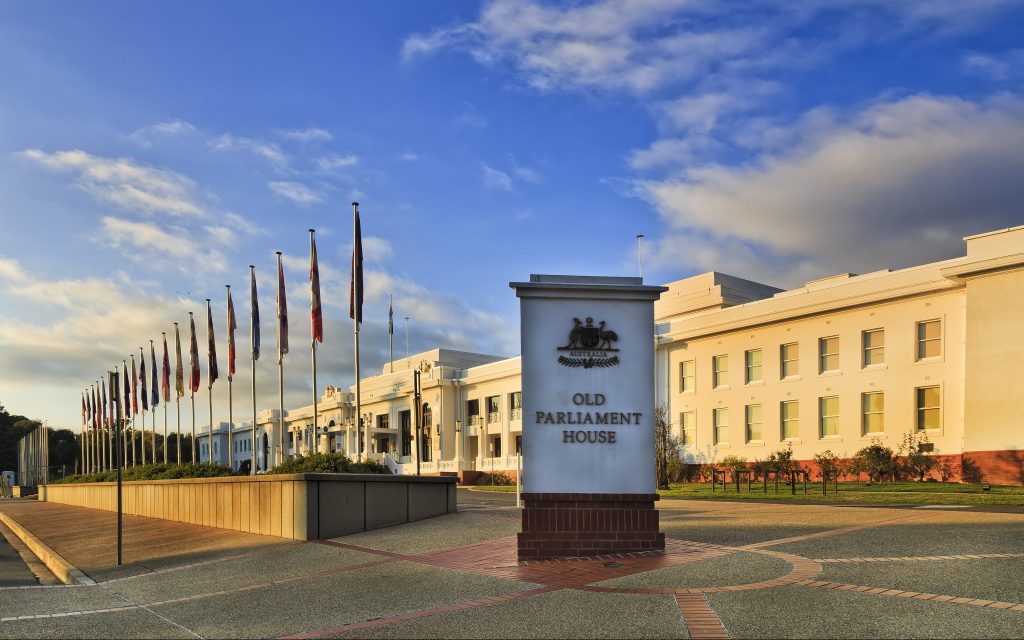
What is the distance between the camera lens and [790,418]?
4650 cm

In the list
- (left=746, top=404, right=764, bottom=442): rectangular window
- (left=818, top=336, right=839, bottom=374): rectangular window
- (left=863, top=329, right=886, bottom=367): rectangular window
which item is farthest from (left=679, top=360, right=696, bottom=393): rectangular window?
(left=863, top=329, right=886, bottom=367): rectangular window

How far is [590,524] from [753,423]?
37661 millimetres

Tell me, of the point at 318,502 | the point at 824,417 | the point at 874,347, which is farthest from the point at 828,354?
the point at 318,502

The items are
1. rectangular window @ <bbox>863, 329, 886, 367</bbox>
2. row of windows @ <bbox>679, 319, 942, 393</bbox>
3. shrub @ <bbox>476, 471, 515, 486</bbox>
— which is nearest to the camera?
row of windows @ <bbox>679, 319, 942, 393</bbox>

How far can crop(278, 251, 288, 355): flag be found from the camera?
113ft

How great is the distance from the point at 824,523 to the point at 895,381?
92.2ft

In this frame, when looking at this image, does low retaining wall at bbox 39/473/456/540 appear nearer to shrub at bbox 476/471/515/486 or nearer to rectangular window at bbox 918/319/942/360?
rectangular window at bbox 918/319/942/360

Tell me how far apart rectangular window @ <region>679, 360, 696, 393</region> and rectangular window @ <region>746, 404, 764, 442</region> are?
14.5 feet

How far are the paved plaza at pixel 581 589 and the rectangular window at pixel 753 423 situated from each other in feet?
103

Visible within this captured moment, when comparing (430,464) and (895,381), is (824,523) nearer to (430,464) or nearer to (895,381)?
(895,381)

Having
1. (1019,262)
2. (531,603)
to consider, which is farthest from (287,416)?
(531,603)

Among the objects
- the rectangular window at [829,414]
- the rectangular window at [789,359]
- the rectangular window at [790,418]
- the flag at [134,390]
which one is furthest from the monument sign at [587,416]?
the flag at [134,390]

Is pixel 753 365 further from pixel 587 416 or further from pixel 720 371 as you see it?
pixel 587 416

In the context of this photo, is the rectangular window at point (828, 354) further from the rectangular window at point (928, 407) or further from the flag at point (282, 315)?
the flag at point (282, 315)
